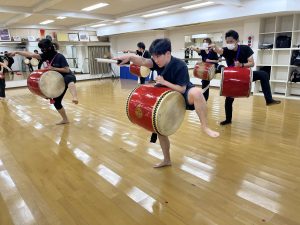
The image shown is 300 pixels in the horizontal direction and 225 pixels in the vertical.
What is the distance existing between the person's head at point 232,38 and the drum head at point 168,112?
1.76 m

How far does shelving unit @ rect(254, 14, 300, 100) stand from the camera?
261 inches

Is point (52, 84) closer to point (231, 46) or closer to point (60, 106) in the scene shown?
point (60, 106)

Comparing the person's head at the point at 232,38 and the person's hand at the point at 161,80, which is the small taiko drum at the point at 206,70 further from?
the person's hand at the point at 161,80

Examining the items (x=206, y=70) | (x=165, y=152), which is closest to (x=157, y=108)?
(x=165, y=152)

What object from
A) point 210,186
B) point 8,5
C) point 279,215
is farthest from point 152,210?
point 8,5

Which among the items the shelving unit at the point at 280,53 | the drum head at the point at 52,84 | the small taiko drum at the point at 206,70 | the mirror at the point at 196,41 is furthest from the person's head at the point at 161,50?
the mirror at the point at 196,41

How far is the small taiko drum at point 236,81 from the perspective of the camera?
3.27 m

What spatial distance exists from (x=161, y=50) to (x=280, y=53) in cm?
623

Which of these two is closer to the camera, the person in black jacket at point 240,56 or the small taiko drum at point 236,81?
the small taiko drum at point 236,81

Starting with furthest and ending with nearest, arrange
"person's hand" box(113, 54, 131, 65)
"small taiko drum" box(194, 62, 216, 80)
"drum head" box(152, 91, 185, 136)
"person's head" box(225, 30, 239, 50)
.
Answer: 1. "small taiko drum" box(194, 62, 216, 80)
2. "person's head" box(225, 30, 239, 50)
3. "person's hand" box(113, 54, 131, 65)
4. "drum head" box(152, 91, 185, 136)

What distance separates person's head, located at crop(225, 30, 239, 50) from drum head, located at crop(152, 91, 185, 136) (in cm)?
176

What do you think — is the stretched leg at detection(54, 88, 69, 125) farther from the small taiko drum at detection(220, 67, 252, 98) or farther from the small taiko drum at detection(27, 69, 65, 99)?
the small taiko drum at detection(220, 67, 252, 98)

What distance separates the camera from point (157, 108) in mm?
2094

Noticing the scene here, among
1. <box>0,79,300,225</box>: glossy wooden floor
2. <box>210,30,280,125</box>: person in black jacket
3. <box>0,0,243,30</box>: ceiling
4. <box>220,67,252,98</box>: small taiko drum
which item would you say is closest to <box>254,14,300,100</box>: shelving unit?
<box>0,0,243,30</box>: ceiling
